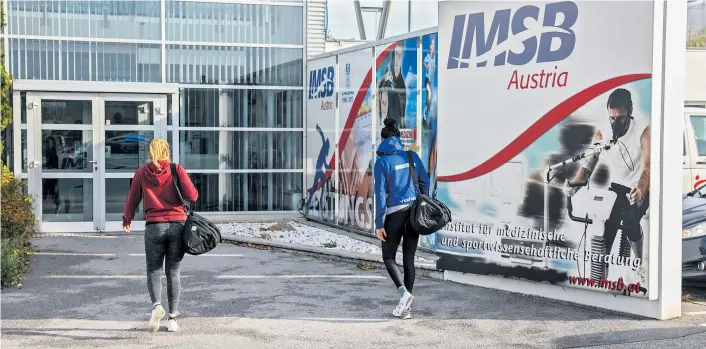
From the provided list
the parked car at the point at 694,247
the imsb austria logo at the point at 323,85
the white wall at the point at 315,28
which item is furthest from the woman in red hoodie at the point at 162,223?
the white wall at the point at 315,28

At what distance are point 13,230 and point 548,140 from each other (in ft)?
21.3

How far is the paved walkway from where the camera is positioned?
703cm

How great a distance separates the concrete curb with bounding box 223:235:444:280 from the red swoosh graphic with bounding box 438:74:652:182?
121 centimetres

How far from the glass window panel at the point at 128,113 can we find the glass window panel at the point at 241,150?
784 mm

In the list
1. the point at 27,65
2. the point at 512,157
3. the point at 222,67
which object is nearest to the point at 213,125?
the point at 222,67

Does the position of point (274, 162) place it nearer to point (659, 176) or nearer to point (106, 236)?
point (106, 236)

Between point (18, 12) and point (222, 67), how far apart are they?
3615 millimetres

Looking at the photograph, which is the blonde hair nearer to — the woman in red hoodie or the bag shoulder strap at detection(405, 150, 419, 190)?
the woman in red hoodie

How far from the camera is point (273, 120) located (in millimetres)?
16516

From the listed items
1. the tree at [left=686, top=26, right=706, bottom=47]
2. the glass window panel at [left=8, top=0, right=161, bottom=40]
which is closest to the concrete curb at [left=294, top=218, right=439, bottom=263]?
the glass window panel at [left=8, top=0, right=161, bottom=40]

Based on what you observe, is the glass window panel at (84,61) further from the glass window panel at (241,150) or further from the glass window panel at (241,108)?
the glass window panel at (241,150)

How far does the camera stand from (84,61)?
1538 cm

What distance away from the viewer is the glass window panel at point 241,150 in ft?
52.7

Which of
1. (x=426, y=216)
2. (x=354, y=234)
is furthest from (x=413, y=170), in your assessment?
(x=354, y=234)
